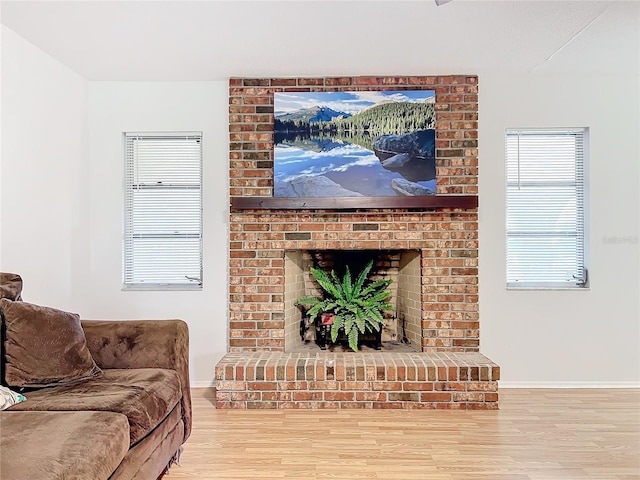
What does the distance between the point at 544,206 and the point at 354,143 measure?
1587 millimetres

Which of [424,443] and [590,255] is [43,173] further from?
[590,255]

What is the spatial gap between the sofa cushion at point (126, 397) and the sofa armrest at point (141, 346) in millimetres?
84

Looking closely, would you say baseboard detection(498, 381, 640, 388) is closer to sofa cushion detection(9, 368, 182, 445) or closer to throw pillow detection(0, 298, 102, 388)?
sofa cushion detection(9, 368, 182, 445)

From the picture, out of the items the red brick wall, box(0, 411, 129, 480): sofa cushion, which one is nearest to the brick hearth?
the red brick wall

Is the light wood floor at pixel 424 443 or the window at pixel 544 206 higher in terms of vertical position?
the window at pixel 544 206

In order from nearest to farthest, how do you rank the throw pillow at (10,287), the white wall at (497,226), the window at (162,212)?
the throw pillow at (10,287) < the white wall at (497,226) < the window at (162,212)

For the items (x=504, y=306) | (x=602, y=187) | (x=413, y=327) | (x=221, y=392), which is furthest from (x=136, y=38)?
(x=602, y=187)

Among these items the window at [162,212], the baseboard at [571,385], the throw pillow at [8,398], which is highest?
the window at [162,212]

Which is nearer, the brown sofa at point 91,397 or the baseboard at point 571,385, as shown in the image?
the brown sofa at point 91,397

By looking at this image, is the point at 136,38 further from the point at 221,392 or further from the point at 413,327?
the point at 413,327

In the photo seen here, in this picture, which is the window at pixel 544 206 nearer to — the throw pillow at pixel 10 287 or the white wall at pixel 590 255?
the white wall at pixel 590 255

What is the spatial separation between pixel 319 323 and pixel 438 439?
1.39 meters

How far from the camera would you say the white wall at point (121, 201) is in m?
3.77

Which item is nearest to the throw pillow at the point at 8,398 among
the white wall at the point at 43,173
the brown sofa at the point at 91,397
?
the brown sofa at the point at 91,397
